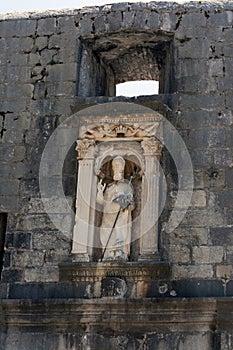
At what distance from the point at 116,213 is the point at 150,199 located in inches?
15.6

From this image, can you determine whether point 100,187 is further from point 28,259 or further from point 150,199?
point 28,259

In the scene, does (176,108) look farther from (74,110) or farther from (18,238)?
(18,238)

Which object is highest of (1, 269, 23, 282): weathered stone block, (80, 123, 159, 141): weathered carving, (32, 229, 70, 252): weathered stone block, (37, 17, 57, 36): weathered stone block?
(37, 17, 57, 36): weathered stone block

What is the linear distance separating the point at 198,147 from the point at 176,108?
0.57 meters

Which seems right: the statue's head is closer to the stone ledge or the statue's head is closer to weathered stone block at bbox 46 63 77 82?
weathered stone block at bbox 46 63 77 82

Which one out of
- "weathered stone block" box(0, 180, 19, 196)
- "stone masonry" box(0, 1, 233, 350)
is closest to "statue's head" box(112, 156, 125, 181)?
"stone masonry" box(0, 1, 233, 350)

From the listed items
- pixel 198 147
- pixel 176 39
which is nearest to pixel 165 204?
pixel 198 147

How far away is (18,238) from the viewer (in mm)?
9133

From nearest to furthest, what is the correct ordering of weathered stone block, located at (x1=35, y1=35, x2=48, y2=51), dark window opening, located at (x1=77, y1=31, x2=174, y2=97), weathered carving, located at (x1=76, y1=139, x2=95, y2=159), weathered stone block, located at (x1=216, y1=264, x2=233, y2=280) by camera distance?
weathered stone block, located at (x1=216, y1=264, x2=233, y2=280) < weathered carving, located at (x1=76, y1=139, x2=95, y2=159) < dark window opening, located at (x1=77, y1=31, x2=174, y2=97) < weathered stone block, located at (x1=35, y1=35, x2=48, y2=51)

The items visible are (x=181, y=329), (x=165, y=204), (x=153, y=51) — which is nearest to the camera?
(x=181, y=329)

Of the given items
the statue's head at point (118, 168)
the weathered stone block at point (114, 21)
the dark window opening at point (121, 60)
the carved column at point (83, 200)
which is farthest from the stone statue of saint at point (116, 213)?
the weathered stone block at point (114, 21)

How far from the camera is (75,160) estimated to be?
30.9 ft

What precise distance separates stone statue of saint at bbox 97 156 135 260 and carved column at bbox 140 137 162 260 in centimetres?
16

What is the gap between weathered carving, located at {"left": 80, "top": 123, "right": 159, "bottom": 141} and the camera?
9320 mm
